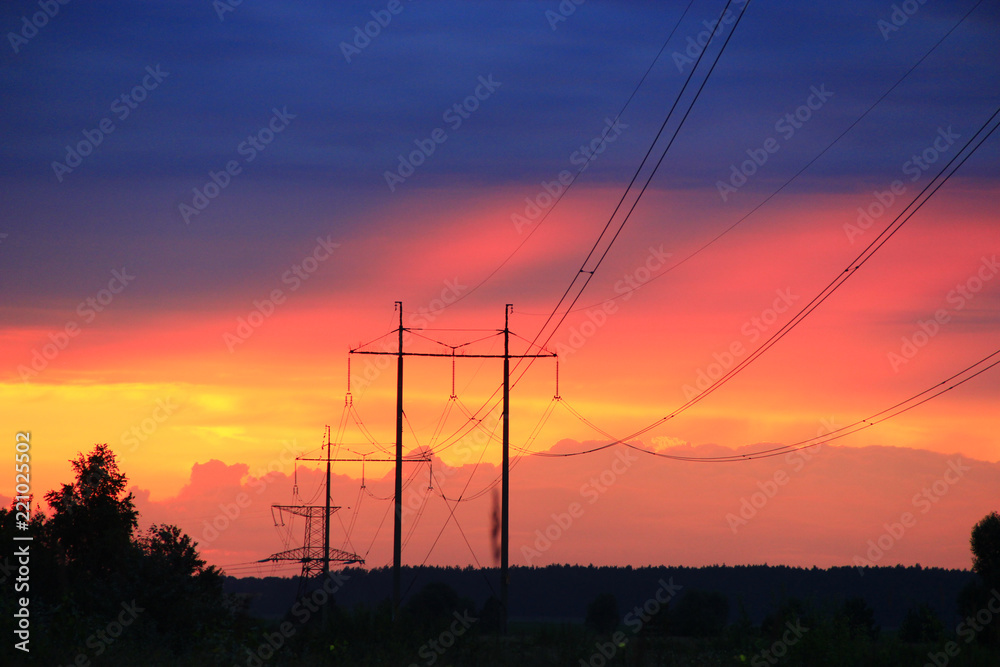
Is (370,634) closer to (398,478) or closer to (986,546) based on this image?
(398,478)

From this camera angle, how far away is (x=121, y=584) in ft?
94.4

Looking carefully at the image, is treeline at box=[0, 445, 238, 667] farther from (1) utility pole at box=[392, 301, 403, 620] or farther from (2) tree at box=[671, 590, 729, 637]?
(2) tree at box=[671, 590, 729, 637]

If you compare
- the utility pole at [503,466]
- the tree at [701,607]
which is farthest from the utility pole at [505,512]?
the tree at [701,607]

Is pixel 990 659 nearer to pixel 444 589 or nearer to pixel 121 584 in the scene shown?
pixel 121 584

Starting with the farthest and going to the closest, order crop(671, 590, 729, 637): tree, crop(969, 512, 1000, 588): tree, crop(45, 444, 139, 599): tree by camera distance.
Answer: crop(671, 590, 729, 637): tree, crop(969, 512, 1000, 588): tree, crop(45, 444, 139, 599): tree

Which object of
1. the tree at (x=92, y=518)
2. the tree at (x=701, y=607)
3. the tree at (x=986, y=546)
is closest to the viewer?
the tree at (x=92, y=518)

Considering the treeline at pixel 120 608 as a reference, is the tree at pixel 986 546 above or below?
above

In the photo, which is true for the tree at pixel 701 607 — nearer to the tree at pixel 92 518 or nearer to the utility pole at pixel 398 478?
the utility pole at pixel 398 478

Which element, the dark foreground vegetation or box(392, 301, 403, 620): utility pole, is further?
box(392, 301, 403, 620): utility pole

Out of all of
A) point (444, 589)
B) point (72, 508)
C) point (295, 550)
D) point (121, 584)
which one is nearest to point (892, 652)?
point (121, 584)

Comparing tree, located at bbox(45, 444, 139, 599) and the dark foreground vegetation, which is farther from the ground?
tree, located at bbox(45, 444, 139, 599)

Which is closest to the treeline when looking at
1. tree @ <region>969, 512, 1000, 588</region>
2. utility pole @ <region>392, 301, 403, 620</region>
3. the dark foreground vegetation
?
the dark foreground vegetation

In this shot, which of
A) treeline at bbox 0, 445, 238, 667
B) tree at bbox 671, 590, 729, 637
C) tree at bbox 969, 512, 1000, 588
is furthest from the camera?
tree at bbox 671, 590, 729, 637

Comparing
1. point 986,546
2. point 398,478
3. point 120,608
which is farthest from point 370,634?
point 986,546
